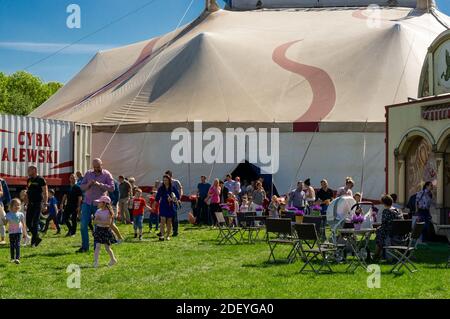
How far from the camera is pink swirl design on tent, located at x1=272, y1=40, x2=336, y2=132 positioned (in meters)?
22.6

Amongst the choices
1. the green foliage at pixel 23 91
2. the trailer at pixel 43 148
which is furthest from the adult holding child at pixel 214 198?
the green foliage at pixel 23 91

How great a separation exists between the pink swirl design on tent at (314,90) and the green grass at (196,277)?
8492 millimetres

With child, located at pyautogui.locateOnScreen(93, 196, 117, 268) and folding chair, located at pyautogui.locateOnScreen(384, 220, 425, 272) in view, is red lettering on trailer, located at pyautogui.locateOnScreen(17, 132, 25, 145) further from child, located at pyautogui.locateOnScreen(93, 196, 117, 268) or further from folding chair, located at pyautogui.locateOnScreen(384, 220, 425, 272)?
folding chair, located at pyautogui.locateOnScreen(384, 220, 425, 272)

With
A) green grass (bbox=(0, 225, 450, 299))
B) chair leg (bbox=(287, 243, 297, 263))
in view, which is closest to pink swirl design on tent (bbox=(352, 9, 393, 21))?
green grass (bbox=(0, 225, 450, 299))

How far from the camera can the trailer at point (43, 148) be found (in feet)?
67.4

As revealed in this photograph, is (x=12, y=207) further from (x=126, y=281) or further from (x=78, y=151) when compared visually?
(x=78, y=151)

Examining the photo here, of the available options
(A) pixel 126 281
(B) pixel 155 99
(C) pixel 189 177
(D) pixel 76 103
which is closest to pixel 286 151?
(C) pixel 189 177

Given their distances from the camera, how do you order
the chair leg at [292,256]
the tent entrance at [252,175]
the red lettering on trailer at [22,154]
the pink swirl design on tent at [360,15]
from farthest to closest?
the pink swirl design on tent at [360,15] < the tent entrance at [252,175] < the red lettering on trailer at [22,154] < the chair leg at [292,256]

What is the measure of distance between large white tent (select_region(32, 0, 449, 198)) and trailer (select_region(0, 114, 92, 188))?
3.47ft

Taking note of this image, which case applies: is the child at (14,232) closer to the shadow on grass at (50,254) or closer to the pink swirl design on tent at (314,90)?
the shadow on grass at (50,254)

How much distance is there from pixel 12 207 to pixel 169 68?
46.5 feet

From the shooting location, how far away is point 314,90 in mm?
24000

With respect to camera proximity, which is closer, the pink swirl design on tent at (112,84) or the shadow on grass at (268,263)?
the shadow on grass at (268,263)

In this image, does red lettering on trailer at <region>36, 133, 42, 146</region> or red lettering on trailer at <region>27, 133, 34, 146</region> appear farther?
red lettering on trailer at <region>36, 133, 42, 146</region>
